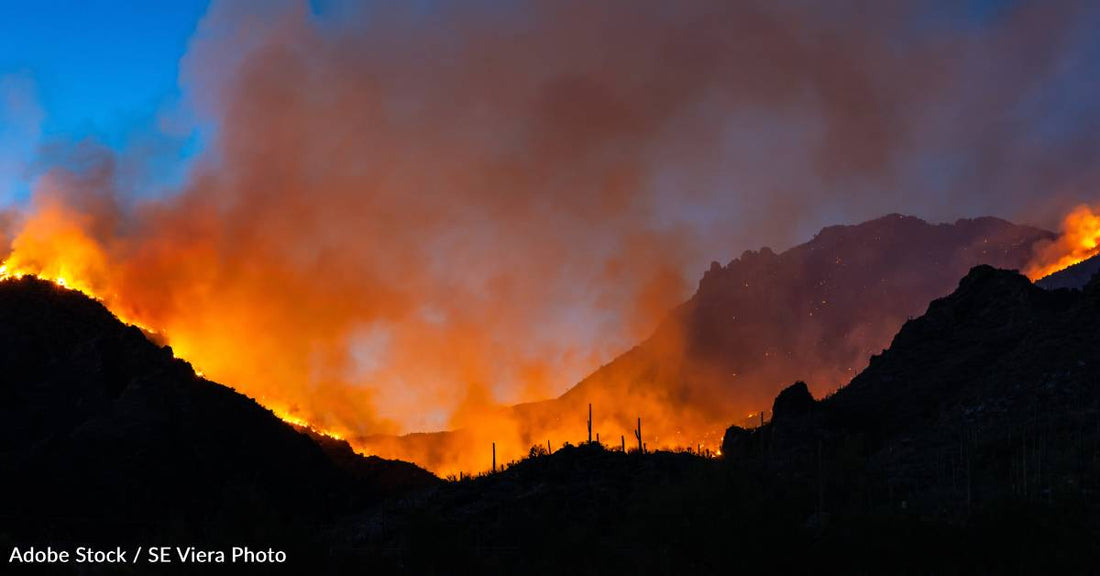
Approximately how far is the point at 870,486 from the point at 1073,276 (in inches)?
4690

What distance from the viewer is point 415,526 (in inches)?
1331

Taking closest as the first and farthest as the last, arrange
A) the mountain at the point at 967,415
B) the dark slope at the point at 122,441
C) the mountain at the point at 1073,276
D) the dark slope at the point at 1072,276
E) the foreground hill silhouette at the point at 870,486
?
1. the foreground hill silhouette at the point at 870,486
2. the mountain at the point at 967,415
3. the dark slope at the point at 122,441
4. the mountain at the point at 1073,276
5. the dark slope at the point at 1072,276

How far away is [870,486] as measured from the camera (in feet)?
192

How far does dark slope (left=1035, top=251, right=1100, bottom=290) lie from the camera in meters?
153

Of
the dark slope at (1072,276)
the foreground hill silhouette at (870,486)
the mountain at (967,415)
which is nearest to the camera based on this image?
the foreground hill silhouette at (870,486)

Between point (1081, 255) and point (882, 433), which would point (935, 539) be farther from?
point (1081, 255)

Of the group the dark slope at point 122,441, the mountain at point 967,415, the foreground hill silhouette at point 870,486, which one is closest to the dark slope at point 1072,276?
the mountain at point 967,415

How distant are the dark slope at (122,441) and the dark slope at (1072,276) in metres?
111

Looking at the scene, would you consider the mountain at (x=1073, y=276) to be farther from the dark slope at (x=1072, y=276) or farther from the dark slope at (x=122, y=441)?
the dark slope at (x=122, y=441)

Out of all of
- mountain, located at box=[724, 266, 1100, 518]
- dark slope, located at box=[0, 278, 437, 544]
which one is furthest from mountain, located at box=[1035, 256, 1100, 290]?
dark slope, located at box=[0, 278, 437, 544]

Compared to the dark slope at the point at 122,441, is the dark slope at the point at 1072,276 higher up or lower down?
higher up

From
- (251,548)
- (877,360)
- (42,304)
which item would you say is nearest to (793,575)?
(251,548)

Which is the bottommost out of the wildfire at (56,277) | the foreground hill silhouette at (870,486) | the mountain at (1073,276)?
the foreground hill silhouette at (870,486)

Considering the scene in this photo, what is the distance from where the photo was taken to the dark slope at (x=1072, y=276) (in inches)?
6024
